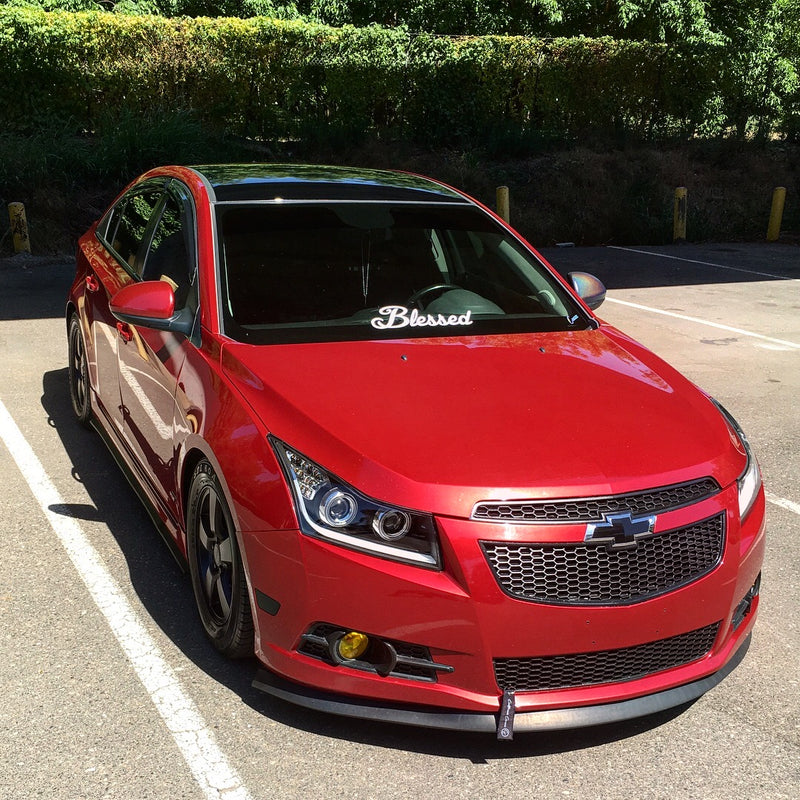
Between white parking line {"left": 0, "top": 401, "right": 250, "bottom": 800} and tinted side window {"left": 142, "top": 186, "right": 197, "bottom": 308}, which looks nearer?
white parking line {"left": 0, "top": 401, "right": 250, "bottom": 800}

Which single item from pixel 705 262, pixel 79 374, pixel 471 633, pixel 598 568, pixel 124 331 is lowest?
pixel 705 262

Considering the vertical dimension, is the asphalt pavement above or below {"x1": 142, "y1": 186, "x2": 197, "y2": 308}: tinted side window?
below

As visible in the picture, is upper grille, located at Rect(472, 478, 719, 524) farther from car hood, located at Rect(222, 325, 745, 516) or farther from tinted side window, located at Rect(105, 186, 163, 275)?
tinted side window, located at Rect(105, 186, 163, 275)

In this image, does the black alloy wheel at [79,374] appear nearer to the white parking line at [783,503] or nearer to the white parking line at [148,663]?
the white parking line at [148,663]

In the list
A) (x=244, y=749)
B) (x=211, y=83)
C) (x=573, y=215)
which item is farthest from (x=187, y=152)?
(x=244, y=749)

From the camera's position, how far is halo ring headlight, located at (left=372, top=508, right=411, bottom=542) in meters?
2.83

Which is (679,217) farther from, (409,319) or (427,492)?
(427,492)

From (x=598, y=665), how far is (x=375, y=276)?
6.75 ft

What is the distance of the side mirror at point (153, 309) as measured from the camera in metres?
3.87

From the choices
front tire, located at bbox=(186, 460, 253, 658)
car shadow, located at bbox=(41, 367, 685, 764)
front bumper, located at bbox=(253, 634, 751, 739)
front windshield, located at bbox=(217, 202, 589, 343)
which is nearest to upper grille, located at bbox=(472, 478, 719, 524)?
→ front bumper, located at bbox=(253, 634, 751, 739)

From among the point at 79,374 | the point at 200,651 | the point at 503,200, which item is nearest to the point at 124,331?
the point at 79,374

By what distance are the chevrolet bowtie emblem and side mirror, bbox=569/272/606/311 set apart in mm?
2076

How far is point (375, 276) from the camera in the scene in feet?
14.2

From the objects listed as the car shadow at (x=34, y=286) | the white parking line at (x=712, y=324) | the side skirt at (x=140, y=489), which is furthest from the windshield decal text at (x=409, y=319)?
the car shadow at (x=34, y=286)
